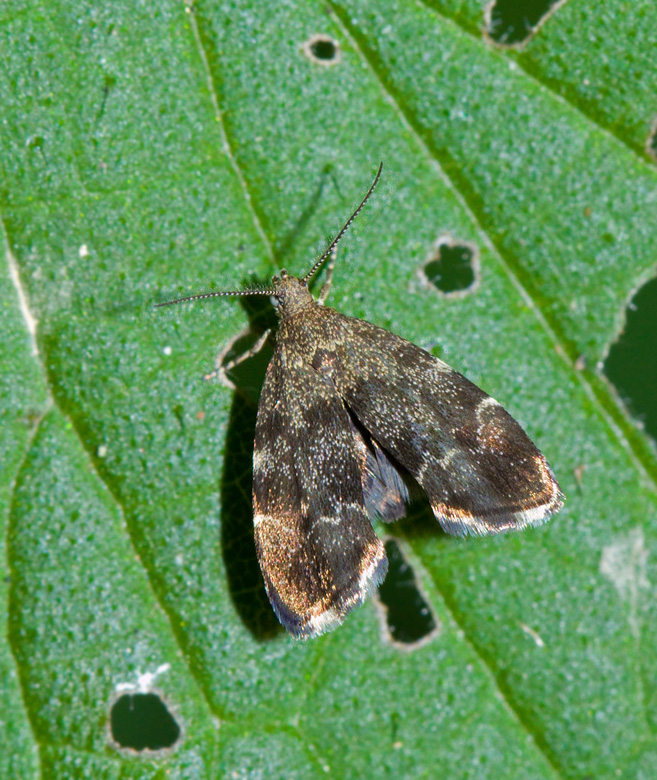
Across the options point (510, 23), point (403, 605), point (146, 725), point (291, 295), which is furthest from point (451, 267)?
point (146, 725)

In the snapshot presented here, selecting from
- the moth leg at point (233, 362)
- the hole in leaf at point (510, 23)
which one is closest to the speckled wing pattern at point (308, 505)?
the moth leg at point (233, 362)

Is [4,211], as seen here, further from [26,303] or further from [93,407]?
[93,407]

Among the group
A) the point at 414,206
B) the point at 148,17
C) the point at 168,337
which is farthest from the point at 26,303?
the point at 414,206

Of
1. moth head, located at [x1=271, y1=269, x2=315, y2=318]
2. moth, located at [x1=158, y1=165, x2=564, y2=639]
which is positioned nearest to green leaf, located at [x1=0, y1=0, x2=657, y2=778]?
moth head, located at [x1=271, y1=269, x2=315, y2=318]

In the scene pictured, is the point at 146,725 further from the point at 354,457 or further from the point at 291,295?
the point at 291,295

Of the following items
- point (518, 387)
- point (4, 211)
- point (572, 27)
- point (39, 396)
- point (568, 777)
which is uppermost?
point (572, 27)
